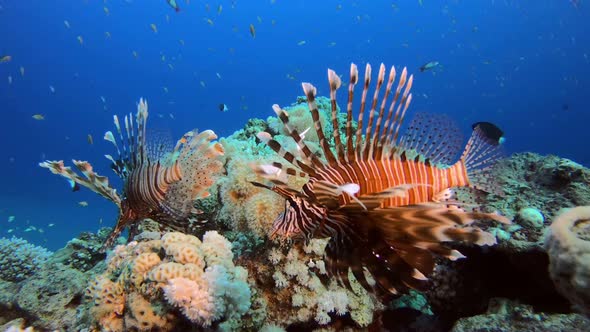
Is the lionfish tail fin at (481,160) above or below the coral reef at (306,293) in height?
above

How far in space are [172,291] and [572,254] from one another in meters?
2.23

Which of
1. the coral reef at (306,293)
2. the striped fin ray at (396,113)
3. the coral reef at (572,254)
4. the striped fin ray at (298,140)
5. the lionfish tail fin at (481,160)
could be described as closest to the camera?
the coral reef at (572,254)

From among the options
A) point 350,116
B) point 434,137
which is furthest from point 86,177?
point 434,137

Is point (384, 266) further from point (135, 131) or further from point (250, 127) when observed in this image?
point (250, 127)

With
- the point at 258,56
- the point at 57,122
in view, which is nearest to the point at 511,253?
the point at 57,122

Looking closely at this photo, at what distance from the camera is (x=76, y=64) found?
65.1m

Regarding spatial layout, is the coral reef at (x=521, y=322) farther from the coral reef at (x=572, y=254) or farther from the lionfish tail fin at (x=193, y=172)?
the lionfish tail fin at (x=193, y=172)

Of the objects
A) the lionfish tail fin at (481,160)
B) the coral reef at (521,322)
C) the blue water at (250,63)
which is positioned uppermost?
the blue water at (250,63)

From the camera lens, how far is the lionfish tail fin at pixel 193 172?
3.65 meters

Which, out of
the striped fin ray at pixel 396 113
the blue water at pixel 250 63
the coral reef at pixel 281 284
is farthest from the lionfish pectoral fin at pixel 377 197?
the blue water at pixel 250 63

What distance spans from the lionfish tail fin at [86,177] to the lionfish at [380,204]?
232 centimetres

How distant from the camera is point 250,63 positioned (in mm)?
86312

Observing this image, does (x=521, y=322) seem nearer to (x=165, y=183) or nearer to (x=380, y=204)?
(x=380, y=204)

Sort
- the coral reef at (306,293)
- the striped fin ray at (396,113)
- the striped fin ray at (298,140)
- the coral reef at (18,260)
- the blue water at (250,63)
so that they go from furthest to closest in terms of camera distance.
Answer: the blue water at (250,63) < the coral reef at (18,260) < the coral reef at (306,293) < the striped fin ray at (396,113) < the striped fin ray at (298,140)
